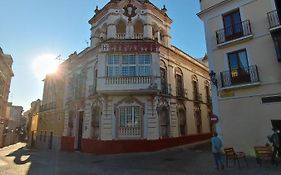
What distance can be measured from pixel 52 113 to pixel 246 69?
2304 centimetres

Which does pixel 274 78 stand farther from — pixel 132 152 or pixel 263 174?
pixel 132 152

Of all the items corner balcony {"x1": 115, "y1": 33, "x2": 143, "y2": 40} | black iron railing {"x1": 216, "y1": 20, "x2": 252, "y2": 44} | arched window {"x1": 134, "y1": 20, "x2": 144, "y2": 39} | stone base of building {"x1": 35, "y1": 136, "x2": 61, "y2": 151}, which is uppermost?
arched window {"x1": 134, "y1": 20, "x2": 144, "y2": 39}

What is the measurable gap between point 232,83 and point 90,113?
38.2ft

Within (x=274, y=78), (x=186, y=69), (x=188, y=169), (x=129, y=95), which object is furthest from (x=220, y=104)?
(x=186, y=69)

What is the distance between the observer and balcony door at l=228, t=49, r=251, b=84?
41.2 feet

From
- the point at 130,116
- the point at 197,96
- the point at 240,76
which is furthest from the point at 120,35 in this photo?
the point at 197,96

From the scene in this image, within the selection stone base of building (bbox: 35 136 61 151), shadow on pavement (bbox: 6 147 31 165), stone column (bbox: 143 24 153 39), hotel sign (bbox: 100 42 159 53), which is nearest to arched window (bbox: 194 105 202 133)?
hotel sign (bbox: 100 42 159 53)

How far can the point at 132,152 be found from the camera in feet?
48.8

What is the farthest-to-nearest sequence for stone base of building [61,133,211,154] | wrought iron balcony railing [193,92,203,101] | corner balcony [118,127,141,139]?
wrought iron balcony railing [193,92,203,101], corner balcony [118,127,141,139], stone base of building [61,133,211,154]

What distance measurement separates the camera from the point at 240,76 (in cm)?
1275

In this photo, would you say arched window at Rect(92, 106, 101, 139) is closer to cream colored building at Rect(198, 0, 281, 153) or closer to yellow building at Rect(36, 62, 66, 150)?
yellow building at Rect(36, 62, 66, 150)

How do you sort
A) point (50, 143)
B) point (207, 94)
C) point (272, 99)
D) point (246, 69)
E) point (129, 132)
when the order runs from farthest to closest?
point (50, 143)
point (207, 94)
point (129, 132)
point (246, 69)
point (272, 99)

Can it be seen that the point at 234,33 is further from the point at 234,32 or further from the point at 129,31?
the point at 129,31

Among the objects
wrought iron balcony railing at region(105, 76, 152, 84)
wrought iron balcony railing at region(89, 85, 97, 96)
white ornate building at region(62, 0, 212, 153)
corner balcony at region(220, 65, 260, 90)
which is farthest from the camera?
wrought iron balcony railing at region(89, 85, 97, 96)
